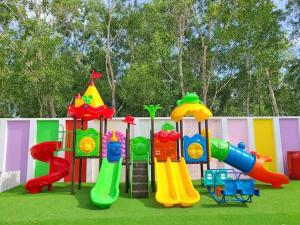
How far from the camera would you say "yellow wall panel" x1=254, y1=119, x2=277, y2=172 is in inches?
521

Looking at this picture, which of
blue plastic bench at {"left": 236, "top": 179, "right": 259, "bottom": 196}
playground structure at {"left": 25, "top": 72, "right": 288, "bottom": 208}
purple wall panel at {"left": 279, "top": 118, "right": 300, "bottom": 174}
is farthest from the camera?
purple wall panel at {"left": 279, "top": 118, "right": 300, "bottom": 174}

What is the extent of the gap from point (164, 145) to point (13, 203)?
478 centimetres

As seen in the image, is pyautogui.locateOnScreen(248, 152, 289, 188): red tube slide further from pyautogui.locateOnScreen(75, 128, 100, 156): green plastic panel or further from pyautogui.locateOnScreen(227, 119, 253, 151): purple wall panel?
pyautogui.locateOnScreen(75, 128, 100, 156): green plastic panel

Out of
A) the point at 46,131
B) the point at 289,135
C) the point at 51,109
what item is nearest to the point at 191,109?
the point at 289,135

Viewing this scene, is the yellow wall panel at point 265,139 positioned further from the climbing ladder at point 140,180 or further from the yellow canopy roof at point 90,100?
the yellow canopy roof at point 90,100

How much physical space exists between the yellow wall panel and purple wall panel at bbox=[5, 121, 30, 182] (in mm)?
9331

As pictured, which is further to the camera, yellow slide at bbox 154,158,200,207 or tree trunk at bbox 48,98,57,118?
tree trunk at bbox 48,98,57,118

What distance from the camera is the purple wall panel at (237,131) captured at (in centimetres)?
1333

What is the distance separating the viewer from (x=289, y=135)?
13508 mm

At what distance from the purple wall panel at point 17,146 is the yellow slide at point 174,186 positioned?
601 centimetres

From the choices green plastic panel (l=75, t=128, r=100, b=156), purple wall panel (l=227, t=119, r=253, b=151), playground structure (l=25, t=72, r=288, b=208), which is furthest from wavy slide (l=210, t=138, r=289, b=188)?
green plastic panel (l=75, t=128, r=100, b=156)

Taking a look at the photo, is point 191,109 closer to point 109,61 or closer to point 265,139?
point 265,139

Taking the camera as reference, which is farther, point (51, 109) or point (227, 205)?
point (51, 109)

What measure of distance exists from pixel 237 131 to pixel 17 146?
8920mm
